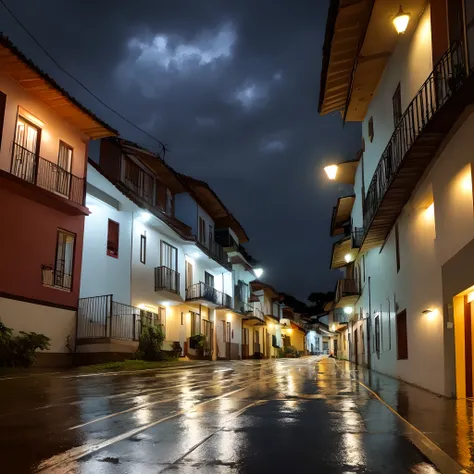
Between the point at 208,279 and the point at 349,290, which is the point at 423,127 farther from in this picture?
the point at 208,279

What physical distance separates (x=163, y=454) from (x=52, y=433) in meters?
1.68

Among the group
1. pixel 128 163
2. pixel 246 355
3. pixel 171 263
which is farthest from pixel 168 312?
pixel 246 355

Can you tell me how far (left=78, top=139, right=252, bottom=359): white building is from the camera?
23.5 meters

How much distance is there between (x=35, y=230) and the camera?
1923 cm

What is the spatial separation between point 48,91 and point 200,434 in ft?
55.9

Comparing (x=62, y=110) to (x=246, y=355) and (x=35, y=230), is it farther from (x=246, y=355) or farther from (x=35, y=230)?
(x=246, y=355)

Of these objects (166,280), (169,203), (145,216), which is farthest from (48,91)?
(169,203)

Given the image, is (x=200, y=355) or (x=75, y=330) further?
(x=200, y=355)

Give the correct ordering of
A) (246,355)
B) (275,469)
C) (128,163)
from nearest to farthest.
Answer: (275,469) < (128,163) < (246,355)

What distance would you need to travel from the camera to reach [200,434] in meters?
5.82

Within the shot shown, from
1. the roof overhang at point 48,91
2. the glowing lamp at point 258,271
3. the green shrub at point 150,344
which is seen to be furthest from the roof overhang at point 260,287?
the roof overhang at point 48,91

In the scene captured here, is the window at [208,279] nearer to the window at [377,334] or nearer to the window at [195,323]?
the window at [195,323]

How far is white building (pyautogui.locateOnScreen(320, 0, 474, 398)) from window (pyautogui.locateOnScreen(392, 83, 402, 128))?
3 centimetres

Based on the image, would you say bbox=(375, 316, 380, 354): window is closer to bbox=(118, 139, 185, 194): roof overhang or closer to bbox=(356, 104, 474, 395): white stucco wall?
bbox=(356, 104, 474, 395): white stucco wall
